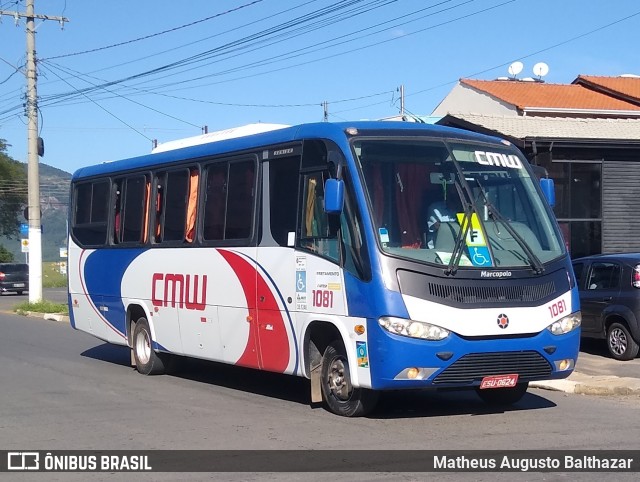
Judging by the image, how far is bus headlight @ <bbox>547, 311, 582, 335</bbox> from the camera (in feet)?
32.3

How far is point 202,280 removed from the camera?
12594mm

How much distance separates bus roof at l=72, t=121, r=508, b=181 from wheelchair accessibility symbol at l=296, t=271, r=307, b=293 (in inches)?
60.3

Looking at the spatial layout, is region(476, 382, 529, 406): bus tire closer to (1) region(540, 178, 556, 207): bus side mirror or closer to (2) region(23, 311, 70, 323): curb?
(1) region(540, 178, 556, 207): bus side mirror

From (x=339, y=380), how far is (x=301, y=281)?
1200mm

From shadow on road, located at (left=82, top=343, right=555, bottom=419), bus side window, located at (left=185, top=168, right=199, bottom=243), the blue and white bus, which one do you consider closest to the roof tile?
shadow on road, located at (left=82, top=343, right=555, bottom=419)

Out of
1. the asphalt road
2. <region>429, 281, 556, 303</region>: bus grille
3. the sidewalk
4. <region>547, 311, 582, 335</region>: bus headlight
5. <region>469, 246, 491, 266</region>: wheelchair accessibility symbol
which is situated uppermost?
<region>469, 246, 491, 266</region>: wheelchair accessibility symbol

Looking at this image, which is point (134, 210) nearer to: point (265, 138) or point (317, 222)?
point (265, 138)

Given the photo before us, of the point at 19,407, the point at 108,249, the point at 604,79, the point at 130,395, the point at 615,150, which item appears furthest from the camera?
the point at 604,79

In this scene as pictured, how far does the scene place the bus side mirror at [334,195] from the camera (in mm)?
9602

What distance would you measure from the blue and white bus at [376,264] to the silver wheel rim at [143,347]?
63.0 inches

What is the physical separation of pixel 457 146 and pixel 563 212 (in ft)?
42.2

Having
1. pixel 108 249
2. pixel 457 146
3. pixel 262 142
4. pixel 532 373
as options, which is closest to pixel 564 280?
pixel 532 373

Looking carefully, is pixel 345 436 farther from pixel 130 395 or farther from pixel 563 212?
pixel 563 212

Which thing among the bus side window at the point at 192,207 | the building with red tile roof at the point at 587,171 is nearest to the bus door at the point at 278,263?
the bus side window at the point at 192,207
